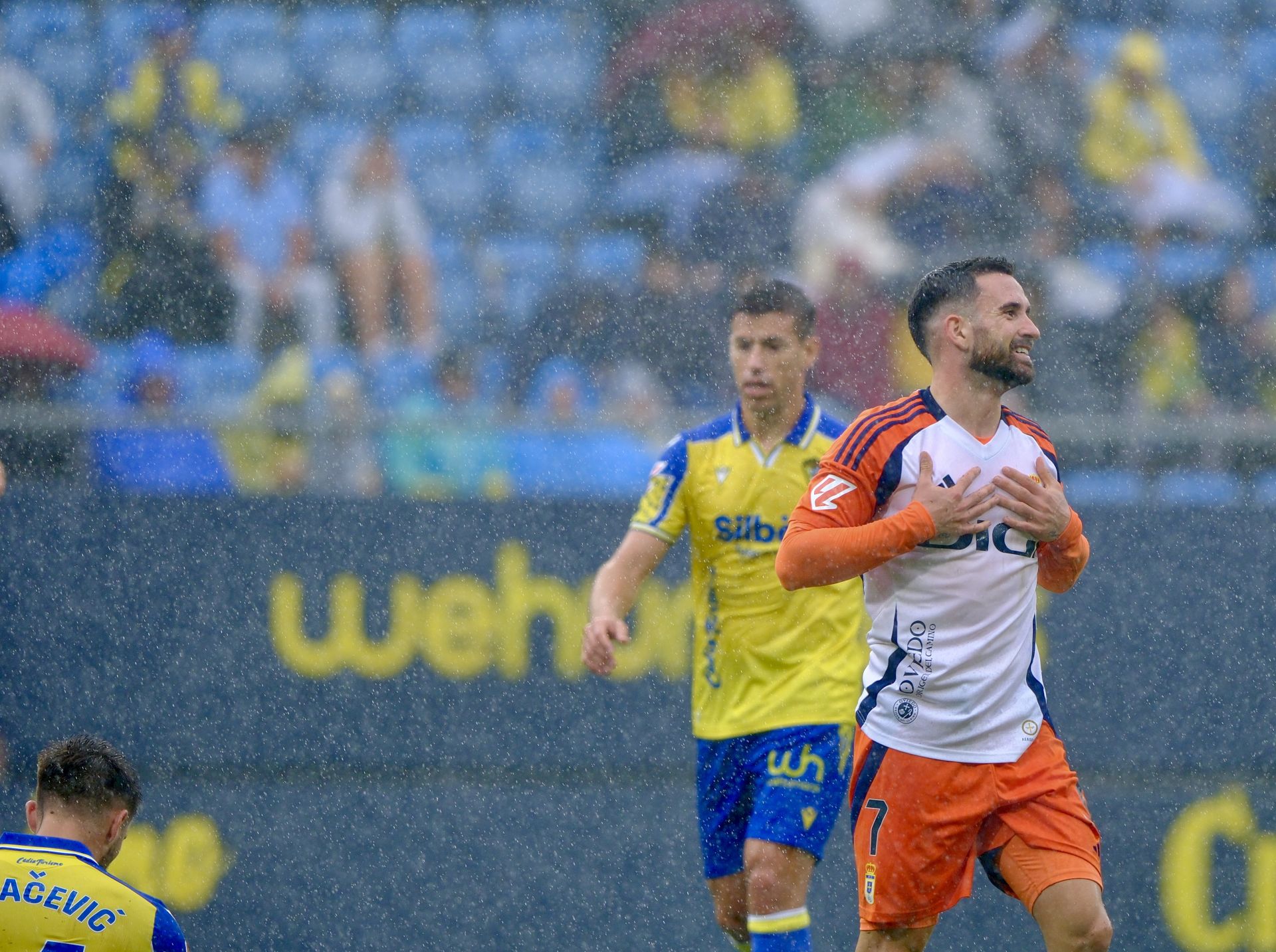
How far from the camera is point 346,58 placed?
967cm

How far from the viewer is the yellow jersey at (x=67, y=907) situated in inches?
141

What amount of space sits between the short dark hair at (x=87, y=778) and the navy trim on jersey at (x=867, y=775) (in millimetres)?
1839

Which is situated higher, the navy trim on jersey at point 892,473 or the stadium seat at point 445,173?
the stadium seat at point 445,173

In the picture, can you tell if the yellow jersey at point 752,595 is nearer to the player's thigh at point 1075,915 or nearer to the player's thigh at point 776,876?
the player's thigh at point 776,876

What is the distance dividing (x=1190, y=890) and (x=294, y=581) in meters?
3.96

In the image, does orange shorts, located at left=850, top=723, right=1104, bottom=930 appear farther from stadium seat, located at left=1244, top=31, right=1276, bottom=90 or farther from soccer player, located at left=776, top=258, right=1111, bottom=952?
stadium seat, located at left=1244, top=31, right=1276, bottom=90

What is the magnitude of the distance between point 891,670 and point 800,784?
908 mm

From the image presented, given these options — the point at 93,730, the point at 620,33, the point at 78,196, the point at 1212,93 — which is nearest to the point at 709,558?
the point at 93,730

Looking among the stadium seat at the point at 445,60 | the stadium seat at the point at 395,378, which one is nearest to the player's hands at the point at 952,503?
the stadium seat at the point at 395,378

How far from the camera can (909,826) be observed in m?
4.00

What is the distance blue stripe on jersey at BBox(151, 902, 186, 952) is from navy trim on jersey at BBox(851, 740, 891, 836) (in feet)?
5.59

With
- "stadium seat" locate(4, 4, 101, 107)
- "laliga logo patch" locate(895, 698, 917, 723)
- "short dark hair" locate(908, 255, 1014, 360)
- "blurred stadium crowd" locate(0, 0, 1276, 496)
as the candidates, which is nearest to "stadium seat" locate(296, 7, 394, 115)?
"blurred stadium crowd" locate(0, 0, 1276, 496)

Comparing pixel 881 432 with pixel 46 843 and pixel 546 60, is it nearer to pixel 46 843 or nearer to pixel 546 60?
pixel 46 843

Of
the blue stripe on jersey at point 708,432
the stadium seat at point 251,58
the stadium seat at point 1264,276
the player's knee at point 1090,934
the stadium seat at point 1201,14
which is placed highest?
the stadium seat at point 1201,14
